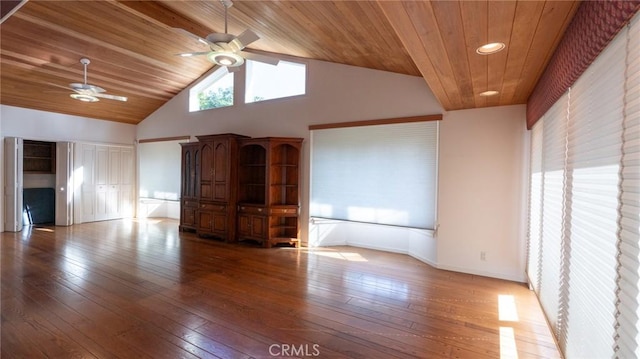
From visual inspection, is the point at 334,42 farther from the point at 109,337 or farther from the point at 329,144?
the point at 109,337

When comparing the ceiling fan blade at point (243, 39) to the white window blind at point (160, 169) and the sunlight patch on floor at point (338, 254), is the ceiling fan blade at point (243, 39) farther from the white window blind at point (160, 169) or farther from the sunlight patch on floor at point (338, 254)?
the white window blind at point (160, 169)

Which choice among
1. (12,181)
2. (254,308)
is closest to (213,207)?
(254,308)

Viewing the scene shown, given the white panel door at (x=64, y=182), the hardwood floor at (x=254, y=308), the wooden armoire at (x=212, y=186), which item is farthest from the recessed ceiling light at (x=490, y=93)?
the white panel door at (x=64, y=182)

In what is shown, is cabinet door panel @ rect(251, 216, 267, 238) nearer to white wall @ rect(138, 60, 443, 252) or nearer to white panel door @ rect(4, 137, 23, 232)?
white wall @ rect(138, 60, 443, 252)

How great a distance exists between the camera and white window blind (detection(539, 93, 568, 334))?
7.67 ft

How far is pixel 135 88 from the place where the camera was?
266 inches

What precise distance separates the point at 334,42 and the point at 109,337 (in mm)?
4283

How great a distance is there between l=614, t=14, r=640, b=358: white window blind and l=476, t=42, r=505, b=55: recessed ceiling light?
2.76ft

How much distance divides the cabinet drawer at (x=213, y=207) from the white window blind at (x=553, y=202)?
17.0 ft

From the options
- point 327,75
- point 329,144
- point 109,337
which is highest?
point 327,75

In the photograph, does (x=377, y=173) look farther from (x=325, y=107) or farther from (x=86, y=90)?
(x=86, y=90)

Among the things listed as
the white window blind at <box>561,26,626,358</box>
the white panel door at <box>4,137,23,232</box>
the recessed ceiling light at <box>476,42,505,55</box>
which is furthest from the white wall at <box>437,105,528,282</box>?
the white panel door at <box>4,137,23,232</box>

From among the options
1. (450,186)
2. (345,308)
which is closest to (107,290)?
(345,308)

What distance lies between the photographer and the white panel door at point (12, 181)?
20.6 ft
